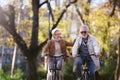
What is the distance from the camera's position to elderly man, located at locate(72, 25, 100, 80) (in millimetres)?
11305

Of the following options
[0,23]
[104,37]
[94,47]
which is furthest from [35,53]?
[94,47]

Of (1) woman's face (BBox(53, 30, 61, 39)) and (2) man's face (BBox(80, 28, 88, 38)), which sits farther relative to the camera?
(1) woman's face (BBox(53, 30, 61, 39))

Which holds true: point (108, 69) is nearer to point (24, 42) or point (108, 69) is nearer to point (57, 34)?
point (24, 42)

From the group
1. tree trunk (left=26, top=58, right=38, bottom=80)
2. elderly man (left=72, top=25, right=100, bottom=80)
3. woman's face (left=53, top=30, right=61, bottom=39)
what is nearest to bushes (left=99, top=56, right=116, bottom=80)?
tree trunk (left=26, top=58, right=38, bottom=80)

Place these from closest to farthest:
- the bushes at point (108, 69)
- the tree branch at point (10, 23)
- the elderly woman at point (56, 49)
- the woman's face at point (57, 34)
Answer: the woman's face at point (57, 34)
the elderly woman at point (56, 49)
the tree branch at point (10, 23)
the bushes at point (108, 69)

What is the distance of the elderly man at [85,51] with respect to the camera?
11305 mm

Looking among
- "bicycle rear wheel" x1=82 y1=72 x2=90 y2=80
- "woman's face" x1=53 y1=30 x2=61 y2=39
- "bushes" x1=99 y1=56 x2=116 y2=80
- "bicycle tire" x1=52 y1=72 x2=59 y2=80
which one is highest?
"woman's face" x1=53 y1=30 x2=61 y2=39

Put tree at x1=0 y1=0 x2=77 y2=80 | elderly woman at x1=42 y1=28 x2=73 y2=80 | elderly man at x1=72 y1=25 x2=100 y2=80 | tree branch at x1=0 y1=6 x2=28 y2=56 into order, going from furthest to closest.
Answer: tree at x1=0 y1=0 x2=77 y2=80 < tree branch at x1=0 y1=6 x2=28 y2=56 < elderly woman at x1=42 y1=28 x2=73 y2=80 < elderly man at x1=72 y1=25 x2=100 y2=80

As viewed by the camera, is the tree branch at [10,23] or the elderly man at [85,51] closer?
the elderly man at [85,51]

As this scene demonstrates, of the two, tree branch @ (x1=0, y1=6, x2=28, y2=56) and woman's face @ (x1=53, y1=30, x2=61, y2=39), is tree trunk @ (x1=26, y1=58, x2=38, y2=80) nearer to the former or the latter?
tree branch @ (x1=0, y1=6, x2=28, y2=56)

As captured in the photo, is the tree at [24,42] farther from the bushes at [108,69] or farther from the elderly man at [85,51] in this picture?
the elderly man at [85,51]

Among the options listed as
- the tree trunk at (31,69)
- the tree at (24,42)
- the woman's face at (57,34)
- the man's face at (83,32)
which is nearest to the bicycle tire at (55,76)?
the woman's face at (57,34)

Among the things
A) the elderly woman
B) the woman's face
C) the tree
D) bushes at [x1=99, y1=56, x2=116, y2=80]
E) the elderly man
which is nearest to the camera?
the elderly man

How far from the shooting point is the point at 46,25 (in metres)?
36.1
